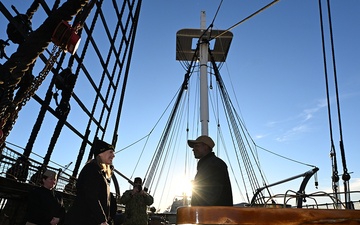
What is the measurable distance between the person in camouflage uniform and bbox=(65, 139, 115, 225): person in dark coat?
1.90 meters

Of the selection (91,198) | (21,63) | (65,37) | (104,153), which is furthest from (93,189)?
(65,37)

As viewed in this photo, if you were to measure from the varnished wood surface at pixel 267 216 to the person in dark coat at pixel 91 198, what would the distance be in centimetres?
153

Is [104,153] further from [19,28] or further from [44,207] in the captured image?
[19,28]

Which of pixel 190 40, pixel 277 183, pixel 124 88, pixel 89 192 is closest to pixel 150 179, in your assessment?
pixel 124 88

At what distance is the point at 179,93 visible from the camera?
469 inches

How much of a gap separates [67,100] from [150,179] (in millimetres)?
5543

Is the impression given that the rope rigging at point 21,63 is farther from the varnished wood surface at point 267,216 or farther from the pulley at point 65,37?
the varnished wood surface at point 267,216

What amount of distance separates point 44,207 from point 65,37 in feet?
5.41

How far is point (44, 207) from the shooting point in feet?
9.07

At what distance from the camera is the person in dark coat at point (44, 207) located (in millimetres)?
2691

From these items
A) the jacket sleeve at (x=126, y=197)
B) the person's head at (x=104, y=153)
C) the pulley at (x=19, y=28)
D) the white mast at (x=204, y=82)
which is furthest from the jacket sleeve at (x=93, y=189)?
the white mast at (x=204, y=82)

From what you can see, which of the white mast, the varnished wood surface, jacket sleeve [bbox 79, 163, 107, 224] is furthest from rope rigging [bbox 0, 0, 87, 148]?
the white mast

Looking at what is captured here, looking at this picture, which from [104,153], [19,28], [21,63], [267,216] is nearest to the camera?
[267,216]

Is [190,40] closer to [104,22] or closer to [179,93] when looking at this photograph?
[179,93]
